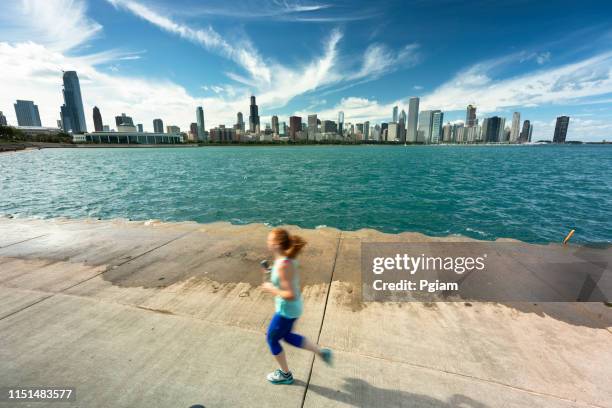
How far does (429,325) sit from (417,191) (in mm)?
23386

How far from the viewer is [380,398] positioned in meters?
2.83

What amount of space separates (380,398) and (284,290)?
156 centimetres

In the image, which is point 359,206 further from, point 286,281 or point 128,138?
point 128,138

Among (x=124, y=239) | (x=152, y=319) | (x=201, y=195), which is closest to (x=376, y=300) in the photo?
(x=152, y=319)

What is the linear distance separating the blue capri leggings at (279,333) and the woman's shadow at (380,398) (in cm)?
53

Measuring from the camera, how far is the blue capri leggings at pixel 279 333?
2.88 metres

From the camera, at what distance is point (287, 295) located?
9.01 feet

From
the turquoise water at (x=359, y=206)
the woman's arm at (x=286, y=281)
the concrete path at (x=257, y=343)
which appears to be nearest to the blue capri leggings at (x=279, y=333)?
the woman's arm at (x=286, y=281)

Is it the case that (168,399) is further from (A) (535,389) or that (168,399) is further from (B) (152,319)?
(A) (535,389)

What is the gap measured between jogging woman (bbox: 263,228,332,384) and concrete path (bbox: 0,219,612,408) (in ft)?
1.53

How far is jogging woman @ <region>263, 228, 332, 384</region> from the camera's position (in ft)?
9.00

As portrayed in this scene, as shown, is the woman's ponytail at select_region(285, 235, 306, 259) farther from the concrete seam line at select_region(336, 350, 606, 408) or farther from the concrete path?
the concrete seam line at select_region(336, 350, 606, 408)

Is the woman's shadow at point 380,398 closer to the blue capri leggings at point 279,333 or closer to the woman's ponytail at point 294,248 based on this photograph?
the blue capri leggings at point 279,333

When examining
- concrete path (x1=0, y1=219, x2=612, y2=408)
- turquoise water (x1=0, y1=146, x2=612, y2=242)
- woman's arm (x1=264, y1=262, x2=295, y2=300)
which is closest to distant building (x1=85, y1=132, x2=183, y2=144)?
turquoise water (x1=0, y1=146, x2=612, y2=242)
